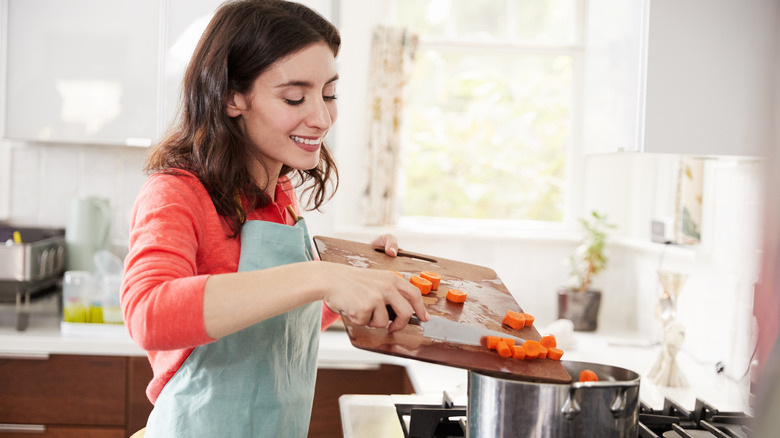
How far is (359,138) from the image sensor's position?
9.59 ft

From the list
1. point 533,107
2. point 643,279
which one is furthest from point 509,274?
point 533,107

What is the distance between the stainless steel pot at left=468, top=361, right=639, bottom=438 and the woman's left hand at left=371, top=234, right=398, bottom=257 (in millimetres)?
458

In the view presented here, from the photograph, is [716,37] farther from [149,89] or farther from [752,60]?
[149,89]

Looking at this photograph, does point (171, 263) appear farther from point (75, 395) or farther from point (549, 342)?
point (75, 395)

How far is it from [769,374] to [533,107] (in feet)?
9.46

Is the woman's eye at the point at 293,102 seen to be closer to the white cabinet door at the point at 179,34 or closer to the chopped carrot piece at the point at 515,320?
the chopped carrot piece at the point at 515,320

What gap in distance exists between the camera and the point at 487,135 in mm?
3010

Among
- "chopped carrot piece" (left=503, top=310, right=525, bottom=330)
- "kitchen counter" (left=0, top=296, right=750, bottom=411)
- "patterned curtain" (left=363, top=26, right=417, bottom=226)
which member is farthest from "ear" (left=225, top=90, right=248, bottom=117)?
"patterned curtain" (left=363, top=26, right=417, bottom=226)

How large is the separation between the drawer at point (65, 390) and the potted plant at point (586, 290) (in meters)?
1.65

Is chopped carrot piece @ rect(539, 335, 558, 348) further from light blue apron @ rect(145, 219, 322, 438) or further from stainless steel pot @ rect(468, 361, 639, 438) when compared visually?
light blue apron @ rect(145, 219, 322, 438)

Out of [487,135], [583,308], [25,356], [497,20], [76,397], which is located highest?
[497,20]

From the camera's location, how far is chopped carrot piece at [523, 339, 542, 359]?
2.88ft

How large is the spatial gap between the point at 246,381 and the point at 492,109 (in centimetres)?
218

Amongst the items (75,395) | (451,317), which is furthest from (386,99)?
(451,317)
